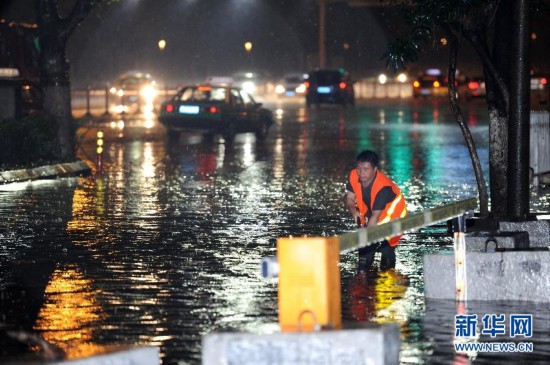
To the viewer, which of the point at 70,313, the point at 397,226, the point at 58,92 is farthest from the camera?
the point at 58,92

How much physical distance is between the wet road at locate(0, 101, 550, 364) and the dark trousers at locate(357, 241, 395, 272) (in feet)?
0.41

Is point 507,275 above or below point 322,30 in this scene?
below

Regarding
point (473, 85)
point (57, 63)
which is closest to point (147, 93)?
point (473, 85)

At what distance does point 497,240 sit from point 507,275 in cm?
99

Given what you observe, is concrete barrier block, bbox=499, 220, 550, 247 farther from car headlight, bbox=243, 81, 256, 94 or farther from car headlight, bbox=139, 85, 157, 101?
car headlight, bbox=243, 81, 256, 94

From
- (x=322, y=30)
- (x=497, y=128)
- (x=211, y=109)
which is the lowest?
(x=497, y=128)

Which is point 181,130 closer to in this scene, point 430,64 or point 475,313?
point 475,313

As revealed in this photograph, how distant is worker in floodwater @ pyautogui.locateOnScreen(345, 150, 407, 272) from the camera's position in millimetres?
12570

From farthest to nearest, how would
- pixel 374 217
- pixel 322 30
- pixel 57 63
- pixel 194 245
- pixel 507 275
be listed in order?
pixel 322 30 → pixel 57 63 → pixel 194 245 → pixel 374 217 → pixel 507 275

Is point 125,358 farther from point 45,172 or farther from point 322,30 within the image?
point 322,30

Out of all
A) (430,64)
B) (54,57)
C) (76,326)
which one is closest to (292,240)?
(76,326)

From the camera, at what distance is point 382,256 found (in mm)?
12859
